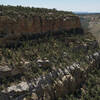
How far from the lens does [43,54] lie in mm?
35219

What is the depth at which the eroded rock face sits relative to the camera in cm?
2609

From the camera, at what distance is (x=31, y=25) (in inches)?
1570

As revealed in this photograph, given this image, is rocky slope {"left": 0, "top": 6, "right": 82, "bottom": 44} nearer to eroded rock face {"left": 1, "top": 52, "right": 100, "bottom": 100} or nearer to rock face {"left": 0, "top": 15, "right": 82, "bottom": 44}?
rock face {"left": 0, "top": 15, "right": 82, "bottom": 44}

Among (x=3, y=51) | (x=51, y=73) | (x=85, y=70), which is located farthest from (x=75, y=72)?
(x=3, y=51)

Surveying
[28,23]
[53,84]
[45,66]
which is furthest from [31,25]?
[53,84]

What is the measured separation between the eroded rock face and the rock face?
1110cm

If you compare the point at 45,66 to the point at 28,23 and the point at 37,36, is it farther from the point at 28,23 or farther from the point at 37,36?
the point at 28,23

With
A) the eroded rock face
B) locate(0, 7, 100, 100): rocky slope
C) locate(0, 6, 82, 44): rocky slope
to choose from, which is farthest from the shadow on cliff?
the eroded rock face

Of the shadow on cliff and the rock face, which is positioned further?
the shadow on cliff

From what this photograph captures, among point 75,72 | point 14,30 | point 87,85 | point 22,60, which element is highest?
point 14,30

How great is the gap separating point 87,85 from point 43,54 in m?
10.0

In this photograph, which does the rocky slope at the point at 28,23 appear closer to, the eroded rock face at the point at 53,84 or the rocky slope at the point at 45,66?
the rocky slope at the point at 45,66

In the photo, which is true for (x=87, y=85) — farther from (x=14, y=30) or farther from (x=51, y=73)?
(x=14, y=30)

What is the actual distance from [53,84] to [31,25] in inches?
597
